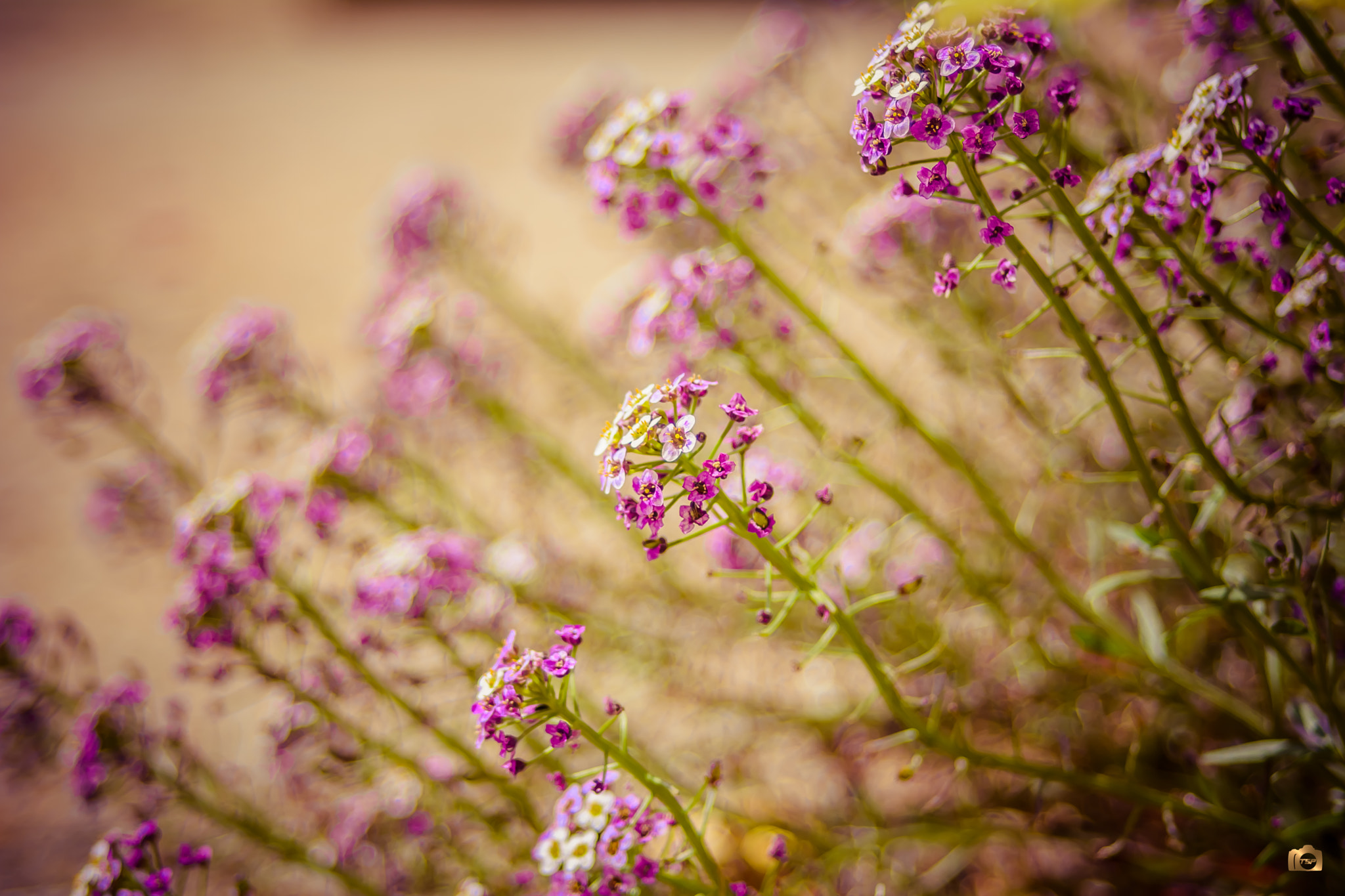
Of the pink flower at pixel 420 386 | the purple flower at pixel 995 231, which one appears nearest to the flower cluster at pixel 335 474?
the pink flower at pixel 420 386

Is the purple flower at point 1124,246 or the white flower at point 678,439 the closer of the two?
the white flower at point 678,439

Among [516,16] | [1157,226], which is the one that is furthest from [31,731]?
[516,16]

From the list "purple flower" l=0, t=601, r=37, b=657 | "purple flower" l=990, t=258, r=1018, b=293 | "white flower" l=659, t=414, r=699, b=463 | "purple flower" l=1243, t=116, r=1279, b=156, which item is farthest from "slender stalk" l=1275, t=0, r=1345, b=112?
"purple flower" l=0, t=601, r=37, b=657

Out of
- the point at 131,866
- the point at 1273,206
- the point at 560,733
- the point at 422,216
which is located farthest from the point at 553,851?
the point at 422,216

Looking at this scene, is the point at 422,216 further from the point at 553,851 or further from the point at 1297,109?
the point at 1297,109

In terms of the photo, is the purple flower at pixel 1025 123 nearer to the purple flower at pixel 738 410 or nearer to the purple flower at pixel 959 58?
the purple flower at pixel 959 58

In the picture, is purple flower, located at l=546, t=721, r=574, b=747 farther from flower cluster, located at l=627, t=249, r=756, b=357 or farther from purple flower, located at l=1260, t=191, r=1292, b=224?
purple flower, located at l=1260, t=191, r=1292, b=224
